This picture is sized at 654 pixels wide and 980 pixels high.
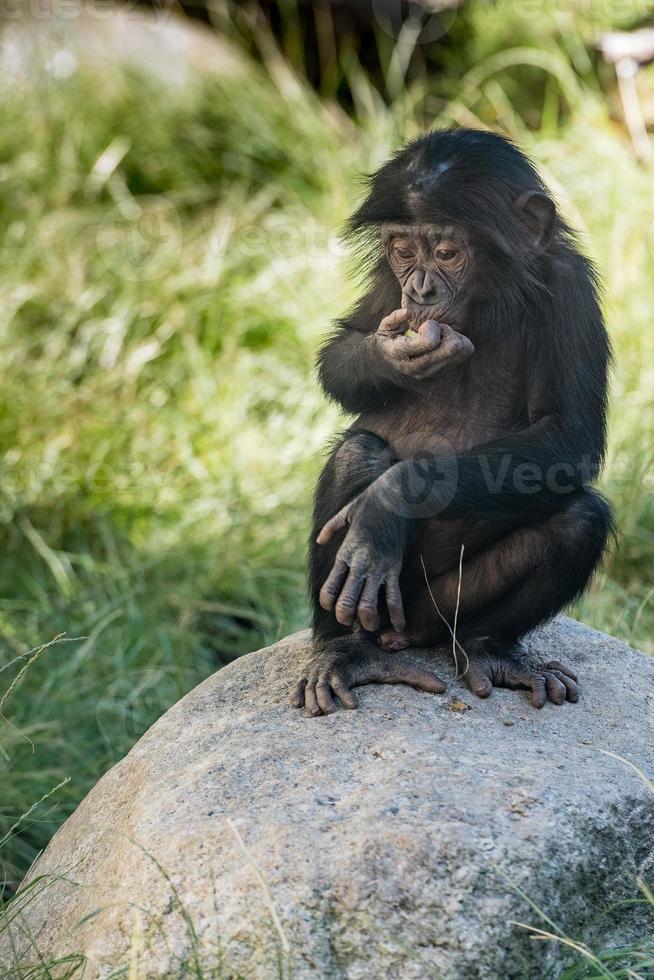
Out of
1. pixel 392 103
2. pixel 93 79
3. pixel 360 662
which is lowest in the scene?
pixel 360 662

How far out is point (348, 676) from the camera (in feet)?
11.3

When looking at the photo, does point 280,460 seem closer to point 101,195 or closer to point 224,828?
point 101,195

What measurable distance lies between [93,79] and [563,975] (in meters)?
8.50

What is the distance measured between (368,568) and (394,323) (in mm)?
741

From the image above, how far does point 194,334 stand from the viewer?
7.93 m

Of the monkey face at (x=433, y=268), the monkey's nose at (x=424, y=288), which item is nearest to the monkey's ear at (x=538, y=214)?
the monkey face at (x=433, y=268)

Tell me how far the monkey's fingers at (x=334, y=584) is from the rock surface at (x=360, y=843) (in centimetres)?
30

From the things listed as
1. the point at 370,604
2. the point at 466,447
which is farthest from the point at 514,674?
the point at 466,447

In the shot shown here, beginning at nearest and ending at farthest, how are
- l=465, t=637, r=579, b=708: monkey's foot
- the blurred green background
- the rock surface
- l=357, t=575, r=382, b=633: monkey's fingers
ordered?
the rock surface
l=357, t=575, r=382, b=633: monkey's fingers
l=465, t=637, r=579, b=708: monkey's foot
the blurred green background

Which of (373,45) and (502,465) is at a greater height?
(373,45)

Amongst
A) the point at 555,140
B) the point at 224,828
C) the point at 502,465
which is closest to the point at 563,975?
the point at 224,828

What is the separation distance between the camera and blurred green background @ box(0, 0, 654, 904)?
5711 millimetres

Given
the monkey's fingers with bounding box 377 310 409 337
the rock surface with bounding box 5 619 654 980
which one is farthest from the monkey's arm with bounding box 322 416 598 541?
the rock surface with bounding box 5 619 654 980

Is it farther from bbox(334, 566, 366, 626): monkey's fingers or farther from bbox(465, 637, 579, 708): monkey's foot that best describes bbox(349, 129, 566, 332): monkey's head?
bbox(465, 637, 579, 708): monkey's foot
